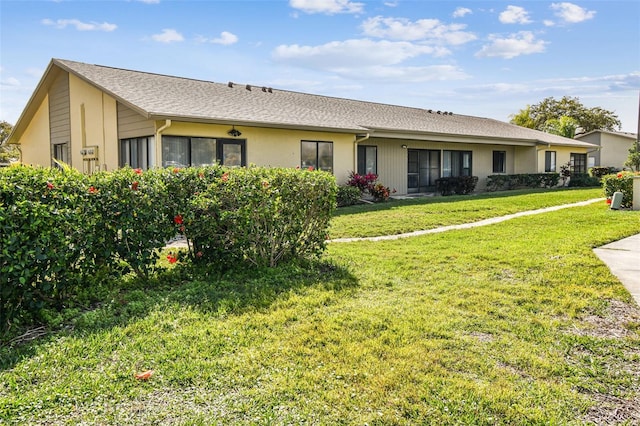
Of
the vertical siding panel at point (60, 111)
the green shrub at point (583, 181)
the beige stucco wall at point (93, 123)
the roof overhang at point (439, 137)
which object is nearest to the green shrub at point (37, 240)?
the beige stucco wall at point (93, 123)

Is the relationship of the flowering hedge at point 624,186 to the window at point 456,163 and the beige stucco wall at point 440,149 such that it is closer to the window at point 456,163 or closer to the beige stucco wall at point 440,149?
the beige stucco wall at point 440,149

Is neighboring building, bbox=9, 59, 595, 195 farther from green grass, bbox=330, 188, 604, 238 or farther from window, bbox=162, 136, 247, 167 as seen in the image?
green grass, bbox=330, 188, 604, 238

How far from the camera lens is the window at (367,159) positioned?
739 inches

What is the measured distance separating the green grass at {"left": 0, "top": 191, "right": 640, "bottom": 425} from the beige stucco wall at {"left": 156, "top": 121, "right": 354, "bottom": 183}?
25.1ft

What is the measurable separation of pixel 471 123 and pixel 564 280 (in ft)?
67.4

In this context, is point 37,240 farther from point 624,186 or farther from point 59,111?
point 59,111

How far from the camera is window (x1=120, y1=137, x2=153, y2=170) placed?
42.0ft

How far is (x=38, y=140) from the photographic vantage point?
61.0 feet

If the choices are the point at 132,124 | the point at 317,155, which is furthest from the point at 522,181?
the point at 132,124

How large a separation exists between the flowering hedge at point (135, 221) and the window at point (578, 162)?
27.6 metres

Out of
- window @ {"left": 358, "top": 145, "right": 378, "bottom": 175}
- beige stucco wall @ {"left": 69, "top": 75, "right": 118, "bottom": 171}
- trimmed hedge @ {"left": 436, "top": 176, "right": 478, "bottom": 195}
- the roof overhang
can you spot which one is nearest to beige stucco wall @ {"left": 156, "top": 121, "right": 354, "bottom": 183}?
the roof overhang

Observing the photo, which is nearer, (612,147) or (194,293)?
(194,293)

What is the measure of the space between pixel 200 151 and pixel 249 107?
9.09ft

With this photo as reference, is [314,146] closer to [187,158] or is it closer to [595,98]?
[187,158]
